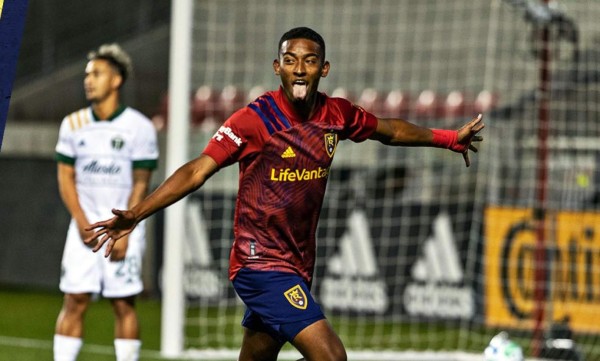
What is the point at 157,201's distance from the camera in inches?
193

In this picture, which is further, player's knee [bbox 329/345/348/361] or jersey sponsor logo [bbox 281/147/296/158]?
jersey sponsor logo [bbox 281/147/296/158]

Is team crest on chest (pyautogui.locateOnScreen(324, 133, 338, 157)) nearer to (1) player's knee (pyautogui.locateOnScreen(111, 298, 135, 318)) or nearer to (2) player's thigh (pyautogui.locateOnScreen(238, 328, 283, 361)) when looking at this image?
(2) player's thigh (pyautogui.locateOnScreen(238, 328, 283, 361))

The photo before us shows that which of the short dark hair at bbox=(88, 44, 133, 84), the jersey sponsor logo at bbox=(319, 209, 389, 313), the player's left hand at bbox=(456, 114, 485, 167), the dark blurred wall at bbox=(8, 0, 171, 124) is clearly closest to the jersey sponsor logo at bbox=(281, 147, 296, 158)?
the player's left hand at bbox=(456, 114, 485, 167)

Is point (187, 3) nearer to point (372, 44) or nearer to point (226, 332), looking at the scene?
point (226, 332)

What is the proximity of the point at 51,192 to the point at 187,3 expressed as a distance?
5.62 meters

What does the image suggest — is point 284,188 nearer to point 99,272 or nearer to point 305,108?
point 305,108

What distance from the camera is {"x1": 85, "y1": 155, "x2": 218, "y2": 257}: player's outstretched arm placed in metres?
4.70

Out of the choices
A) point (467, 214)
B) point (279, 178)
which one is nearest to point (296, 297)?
point (279, 178)

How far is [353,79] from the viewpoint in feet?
53.9

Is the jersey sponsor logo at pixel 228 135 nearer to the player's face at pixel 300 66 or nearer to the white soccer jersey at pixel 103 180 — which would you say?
the player's face at pixel 300 66

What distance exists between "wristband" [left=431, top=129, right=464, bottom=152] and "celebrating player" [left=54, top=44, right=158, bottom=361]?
2.16m

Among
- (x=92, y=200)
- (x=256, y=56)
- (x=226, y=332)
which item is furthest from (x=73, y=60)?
(x=92, y=200)

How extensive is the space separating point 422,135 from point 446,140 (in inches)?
5.0

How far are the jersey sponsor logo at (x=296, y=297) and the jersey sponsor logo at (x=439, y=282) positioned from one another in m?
6.70
